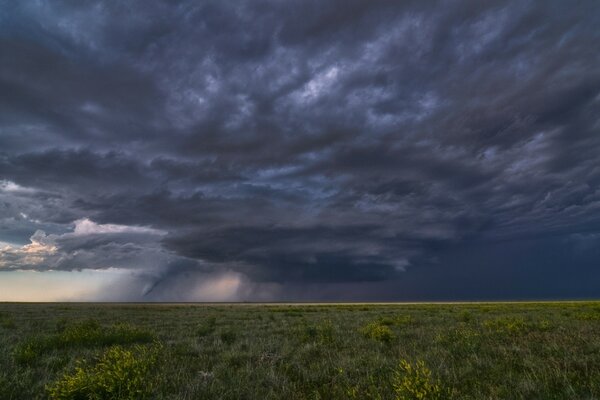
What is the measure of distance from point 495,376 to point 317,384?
341 centimetres

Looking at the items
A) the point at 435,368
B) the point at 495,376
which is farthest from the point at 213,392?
the point at 495,376

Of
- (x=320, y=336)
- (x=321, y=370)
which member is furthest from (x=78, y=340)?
Result: (x=321, y=370)

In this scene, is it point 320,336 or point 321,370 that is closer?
point 321,370

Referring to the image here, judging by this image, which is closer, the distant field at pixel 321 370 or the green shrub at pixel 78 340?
the distant field at pixel 321 370

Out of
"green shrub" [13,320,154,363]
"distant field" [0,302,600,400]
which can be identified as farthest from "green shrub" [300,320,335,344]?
"green shrub" [13,320,154,363]

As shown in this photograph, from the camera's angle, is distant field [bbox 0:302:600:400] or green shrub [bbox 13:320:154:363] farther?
green shrub [bbox 13:320:154:363]

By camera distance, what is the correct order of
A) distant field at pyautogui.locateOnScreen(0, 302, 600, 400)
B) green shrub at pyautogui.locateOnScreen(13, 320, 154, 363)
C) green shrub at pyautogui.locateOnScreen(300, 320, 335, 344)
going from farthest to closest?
green shrub at pyautogui.locateOnScreen(300, 320, 335, 344), green shrub at pyautogui.locateOnScreen(13, 320, 154, 363), distant field at pyautogui.locateOnScreen(0, 302, 600, 400)

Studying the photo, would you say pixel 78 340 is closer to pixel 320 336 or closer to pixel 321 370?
pixel 320 336

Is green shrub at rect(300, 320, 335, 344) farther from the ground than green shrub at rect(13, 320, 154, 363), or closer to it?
closer to it

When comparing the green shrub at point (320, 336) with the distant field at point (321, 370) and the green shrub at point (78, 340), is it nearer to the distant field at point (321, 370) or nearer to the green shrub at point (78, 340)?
the distant field at point (321, 370)

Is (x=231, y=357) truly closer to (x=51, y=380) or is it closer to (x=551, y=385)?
(x=51, y=380)

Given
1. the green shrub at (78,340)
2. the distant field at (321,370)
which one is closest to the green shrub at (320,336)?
the distant field at (321,370)

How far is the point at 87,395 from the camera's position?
5602 mm

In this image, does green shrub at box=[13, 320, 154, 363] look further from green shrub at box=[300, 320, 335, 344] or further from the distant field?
green shrub at box=[300, 320, 335, 344]
